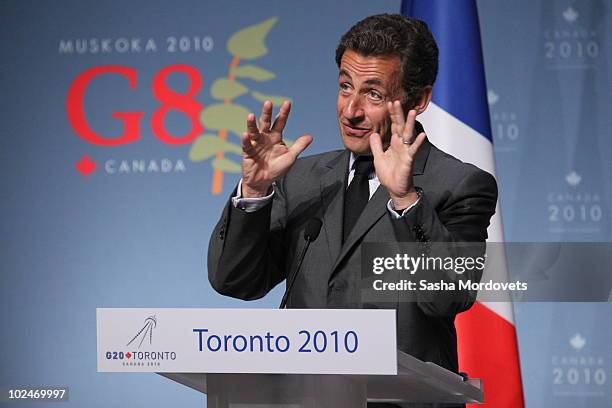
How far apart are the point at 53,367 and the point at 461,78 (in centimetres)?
219

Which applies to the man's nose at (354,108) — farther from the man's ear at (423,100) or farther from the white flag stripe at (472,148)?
the white flag stripe at (472,148)

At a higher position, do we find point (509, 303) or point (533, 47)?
point (533, 47)

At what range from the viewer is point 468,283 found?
6.66 feet

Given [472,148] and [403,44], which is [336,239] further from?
[472,148]

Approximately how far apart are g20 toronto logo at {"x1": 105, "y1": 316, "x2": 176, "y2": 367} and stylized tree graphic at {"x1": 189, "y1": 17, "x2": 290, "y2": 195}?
2.53m

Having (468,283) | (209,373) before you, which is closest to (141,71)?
(468,283)

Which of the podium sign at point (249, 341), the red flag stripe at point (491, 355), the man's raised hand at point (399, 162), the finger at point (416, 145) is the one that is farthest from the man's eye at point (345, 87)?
the red flag stripe at point (491, 355)

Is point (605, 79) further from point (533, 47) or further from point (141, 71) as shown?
point (141, 71)

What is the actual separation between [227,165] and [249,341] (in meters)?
2.62

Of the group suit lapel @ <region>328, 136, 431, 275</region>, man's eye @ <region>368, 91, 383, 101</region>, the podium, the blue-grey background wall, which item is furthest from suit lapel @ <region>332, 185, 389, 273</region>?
the blue-grey background wall

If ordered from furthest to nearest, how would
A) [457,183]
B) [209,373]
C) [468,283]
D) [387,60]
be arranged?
1. [387,60]
2. [457,183]
3. [468,283]
4. [209,373]

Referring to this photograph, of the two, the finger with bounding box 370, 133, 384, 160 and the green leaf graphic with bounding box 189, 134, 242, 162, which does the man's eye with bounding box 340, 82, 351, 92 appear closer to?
the finger with bounding box 370, 133, 384, 160

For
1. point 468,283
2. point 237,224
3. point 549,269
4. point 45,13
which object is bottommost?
point 468,283

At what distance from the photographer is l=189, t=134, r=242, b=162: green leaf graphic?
13.5ft
